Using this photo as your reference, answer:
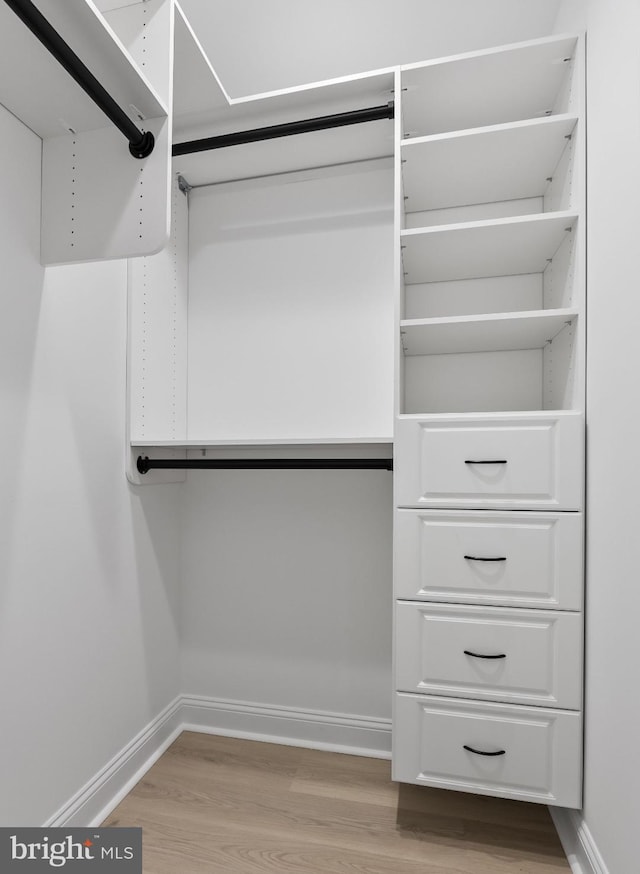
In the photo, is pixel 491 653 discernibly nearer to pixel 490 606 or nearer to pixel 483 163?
pixel 490 606

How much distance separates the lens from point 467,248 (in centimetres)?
151

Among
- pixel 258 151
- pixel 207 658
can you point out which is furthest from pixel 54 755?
pixel 258 151

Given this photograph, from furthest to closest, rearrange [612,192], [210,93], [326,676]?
[326,676] → [210,93] → [612,192]

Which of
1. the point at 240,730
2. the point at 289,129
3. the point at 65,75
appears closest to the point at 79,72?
the point at 65,75

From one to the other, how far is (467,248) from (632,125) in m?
0.52

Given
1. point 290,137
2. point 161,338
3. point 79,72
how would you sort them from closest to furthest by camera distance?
point 79,72 < point 290,137 < point 161,338

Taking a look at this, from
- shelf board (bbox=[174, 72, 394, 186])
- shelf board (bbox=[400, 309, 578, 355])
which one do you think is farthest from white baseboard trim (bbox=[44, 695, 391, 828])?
shelf board (bbox=[174, 72, 394, 186])

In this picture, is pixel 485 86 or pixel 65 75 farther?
pixel 485 86

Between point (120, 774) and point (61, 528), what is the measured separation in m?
0.83

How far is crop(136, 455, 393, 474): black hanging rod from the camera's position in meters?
1.54

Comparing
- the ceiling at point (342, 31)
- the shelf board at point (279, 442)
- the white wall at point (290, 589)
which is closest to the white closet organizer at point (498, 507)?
the shelf board at point (279, 442)

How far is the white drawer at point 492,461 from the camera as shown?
1.29 metres

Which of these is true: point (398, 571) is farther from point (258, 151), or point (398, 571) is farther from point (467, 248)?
point (258, 151)

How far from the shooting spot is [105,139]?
1207mm
